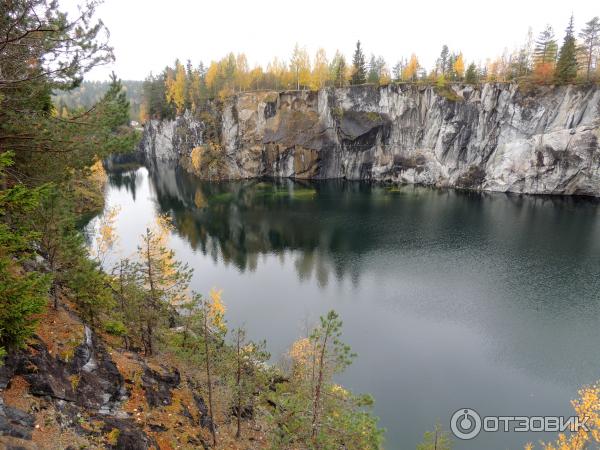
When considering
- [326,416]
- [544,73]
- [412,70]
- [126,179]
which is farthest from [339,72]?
[326,416]

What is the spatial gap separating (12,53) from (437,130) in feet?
258

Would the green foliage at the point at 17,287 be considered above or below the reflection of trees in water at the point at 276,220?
above

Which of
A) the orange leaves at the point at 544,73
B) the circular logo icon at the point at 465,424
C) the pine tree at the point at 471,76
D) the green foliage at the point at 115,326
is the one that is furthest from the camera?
the pine tree at the point at 471,76

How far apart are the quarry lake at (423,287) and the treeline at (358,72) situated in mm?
23823

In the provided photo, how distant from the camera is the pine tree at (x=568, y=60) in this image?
61031mm

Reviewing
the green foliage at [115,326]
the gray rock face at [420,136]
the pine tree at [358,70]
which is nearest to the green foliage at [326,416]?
the green foliage at [115,326]

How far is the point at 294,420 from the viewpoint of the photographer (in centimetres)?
1165

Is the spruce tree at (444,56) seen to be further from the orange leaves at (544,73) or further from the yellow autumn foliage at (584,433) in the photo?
the yellow autumn foliage at (584,433)

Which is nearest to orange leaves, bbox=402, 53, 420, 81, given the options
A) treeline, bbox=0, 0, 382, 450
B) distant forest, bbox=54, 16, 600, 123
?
distant forest, bbox=54, 16, 600, 123

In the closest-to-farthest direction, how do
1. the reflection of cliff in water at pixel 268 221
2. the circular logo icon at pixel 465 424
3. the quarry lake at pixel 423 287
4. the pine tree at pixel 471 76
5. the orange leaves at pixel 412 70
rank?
1. the circular logo icon at pixel 465 424
2. the quarry lake at pixel 423 287
3. the reflection of cliff in water at pixel 268 221
4. the pine tree at pixel 471 76
5. the orange leaves at pixel 412 70

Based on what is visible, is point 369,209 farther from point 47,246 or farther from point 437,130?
point 47,246

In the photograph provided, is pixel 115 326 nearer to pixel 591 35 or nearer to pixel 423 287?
pixel 423 287

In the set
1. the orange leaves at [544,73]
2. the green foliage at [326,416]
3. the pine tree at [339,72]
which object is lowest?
the green foliage at [326,416]

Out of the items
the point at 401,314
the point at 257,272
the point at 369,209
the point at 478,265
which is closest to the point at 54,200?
the point at 401,314
